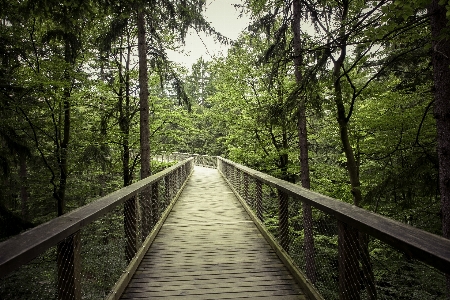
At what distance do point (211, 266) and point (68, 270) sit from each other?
2.06 meters

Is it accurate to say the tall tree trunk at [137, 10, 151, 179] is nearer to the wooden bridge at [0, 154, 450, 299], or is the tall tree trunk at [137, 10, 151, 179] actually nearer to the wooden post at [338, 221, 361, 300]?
the wooden bridge at [0, 154, 450, 299]

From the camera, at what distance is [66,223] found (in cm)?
208

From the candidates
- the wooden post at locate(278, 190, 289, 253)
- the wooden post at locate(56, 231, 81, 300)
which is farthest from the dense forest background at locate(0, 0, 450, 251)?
the wooden post at locate(56, 231, 81, 300)

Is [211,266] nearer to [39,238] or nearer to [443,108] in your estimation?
[39,238]

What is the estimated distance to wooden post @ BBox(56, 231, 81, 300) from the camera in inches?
80.4

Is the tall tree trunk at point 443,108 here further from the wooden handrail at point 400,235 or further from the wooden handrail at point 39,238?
the wooden handrail at point 39,238

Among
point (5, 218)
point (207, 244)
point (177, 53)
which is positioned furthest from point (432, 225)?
point (177, 53)

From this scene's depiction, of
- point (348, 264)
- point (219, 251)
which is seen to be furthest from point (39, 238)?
point (219, 251)

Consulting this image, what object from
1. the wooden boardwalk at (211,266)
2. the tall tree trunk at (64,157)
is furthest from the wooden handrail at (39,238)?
the tall tree trunk at (64,157)

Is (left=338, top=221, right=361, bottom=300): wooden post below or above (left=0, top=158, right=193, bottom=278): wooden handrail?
below

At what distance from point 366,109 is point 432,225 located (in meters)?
3.82

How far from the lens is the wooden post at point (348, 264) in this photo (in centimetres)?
227

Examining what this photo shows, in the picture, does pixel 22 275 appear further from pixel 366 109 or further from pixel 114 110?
pixel 366 109

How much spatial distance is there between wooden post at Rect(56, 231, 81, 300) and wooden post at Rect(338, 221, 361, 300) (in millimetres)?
2124
